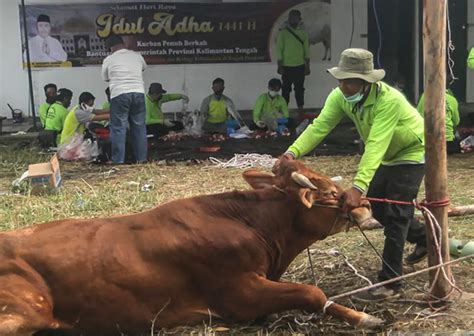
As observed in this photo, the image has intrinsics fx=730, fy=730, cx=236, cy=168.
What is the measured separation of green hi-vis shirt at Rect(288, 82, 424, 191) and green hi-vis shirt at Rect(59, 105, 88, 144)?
23.0 feet

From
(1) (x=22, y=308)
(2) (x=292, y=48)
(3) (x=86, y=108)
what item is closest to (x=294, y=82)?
(2) (x=292, y=48)

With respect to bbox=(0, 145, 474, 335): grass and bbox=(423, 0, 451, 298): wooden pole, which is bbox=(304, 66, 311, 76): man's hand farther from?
bbox=(423, 0, 451, 298): wooden pole

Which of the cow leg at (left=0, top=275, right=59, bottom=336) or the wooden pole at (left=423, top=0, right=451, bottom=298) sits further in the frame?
the wooden pole at (left=423, top=0, right=451, bottom=298)

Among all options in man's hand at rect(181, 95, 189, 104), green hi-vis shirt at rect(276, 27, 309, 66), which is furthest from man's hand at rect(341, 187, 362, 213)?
green hi-vis shirt at rect(276, 27, 309, 66)

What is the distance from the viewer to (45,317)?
157 inches

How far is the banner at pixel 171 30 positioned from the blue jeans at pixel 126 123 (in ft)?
16.9

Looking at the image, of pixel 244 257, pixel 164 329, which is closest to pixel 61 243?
pixel 164 329

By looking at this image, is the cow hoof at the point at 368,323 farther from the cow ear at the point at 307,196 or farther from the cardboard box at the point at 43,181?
the cardboard box at the point at 43,181

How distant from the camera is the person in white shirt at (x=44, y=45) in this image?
15.4 m

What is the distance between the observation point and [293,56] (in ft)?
50.2

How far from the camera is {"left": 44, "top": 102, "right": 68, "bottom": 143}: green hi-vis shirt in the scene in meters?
12.1

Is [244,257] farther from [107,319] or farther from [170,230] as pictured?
[107,319]

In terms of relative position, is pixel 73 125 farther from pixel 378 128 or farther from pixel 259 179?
pixel 378 128

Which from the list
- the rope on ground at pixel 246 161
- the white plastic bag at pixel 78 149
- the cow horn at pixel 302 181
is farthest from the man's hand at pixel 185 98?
the cow horn at pixel 302 181
